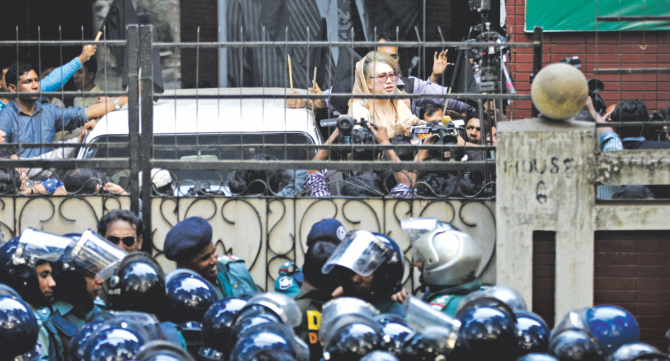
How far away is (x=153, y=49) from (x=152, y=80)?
0.79 feet

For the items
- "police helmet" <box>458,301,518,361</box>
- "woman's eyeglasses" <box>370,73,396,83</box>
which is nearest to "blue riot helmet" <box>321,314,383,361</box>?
"police helmet" <box>458,301,518,361</box>

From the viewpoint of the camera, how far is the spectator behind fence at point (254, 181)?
5273 millimetres

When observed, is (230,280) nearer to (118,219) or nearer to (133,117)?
(118,219)

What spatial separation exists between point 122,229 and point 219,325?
1396 millimetres

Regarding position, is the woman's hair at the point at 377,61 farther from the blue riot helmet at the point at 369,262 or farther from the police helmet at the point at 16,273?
the police helmet at the point at 16,273

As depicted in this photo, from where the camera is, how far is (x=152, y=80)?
521 centimetres

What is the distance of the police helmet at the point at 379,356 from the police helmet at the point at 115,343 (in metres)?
0.99

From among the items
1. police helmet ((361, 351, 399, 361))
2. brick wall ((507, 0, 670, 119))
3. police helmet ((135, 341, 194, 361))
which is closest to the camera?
police helmet ((135, 341, 194, 361))

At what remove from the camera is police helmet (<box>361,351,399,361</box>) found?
338 cm

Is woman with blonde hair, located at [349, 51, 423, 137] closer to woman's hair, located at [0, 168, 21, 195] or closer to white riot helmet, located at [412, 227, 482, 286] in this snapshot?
white riot helmet, located at [412, 227, 482, 286]

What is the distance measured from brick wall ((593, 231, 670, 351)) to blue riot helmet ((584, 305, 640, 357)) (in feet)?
3.03

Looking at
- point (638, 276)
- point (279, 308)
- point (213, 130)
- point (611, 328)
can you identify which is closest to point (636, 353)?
point (611, 328)

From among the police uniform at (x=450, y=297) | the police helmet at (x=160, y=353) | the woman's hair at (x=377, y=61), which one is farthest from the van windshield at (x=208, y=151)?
the police helmet at (x=160, y=353)

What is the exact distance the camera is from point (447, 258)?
14.1 ft
